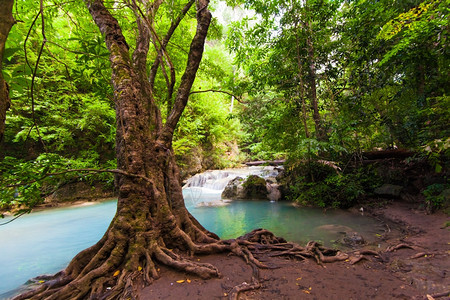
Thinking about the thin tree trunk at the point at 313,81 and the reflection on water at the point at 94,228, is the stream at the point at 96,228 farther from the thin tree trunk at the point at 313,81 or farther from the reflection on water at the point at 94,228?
the thin tree trunk at the point at 313,81

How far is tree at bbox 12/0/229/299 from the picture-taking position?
264 cm

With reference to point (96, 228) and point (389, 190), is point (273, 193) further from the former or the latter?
point (96, 228)

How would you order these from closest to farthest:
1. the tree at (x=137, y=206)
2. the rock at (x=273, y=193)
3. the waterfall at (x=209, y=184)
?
the tree at (x=137, y=206), the rock at (x=273, y=193), the waterfall at (x=209, y=184)

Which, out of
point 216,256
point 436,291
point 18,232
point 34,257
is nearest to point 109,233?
point 216,256

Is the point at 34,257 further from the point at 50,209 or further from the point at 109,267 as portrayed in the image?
the point at 50,209

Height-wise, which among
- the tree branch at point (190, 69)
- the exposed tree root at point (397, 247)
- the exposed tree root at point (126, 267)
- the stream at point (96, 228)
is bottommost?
the stream at point (96, 228)

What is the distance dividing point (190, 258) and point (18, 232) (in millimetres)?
7700

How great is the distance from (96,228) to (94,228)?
73 millimetres

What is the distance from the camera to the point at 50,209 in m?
10.4

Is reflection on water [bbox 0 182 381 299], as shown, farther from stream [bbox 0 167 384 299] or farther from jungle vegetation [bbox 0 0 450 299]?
jungle vegetation [bbox 0 0 450 299]

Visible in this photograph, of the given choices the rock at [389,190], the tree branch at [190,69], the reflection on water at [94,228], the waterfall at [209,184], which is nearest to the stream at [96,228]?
the reflection on water at [94,228]

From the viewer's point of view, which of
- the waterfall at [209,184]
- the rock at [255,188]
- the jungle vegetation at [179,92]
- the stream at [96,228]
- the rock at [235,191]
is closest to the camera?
the jungle vegetation at [179,92]

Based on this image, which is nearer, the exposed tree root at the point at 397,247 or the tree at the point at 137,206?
the tree at the point at 137,206

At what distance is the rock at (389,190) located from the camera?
6.55m
